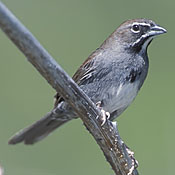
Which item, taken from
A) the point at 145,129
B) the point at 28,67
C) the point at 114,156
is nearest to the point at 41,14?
the point at 28,67

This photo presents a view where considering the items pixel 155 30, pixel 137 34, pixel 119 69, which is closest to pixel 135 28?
pixel 137 34

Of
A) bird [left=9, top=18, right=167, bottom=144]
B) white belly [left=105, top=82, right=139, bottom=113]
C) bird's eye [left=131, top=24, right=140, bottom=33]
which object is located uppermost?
bird's eye [left=131, top=24, right=140, bottom=33]

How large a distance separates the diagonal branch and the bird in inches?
34.0

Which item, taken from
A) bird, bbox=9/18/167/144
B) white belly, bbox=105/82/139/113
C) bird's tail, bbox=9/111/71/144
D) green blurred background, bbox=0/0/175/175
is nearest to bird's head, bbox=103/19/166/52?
bird, bbox=9/18/167/144

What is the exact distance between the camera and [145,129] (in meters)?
6.22

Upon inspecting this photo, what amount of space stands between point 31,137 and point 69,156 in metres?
0.72

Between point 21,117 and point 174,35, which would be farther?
point 174,35

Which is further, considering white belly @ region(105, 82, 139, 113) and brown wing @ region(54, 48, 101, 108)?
brown wing @ region(54, 48, 101, 108)

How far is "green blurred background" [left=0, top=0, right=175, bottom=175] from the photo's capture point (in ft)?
18.7

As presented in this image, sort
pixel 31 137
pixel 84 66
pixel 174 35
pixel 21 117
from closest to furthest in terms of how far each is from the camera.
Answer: pixel 84 66, pixel 31 137, pixel 21 117, pixel 174 35

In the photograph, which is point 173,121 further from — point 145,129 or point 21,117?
point 21,117

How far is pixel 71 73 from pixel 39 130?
4.77ft

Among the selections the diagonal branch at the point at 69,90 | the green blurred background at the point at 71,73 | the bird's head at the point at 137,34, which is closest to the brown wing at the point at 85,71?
the bird's head at the point at 137,34

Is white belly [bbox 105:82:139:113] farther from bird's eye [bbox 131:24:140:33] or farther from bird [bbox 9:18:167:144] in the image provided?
bird's eye [bbox 131:24:140:33]
